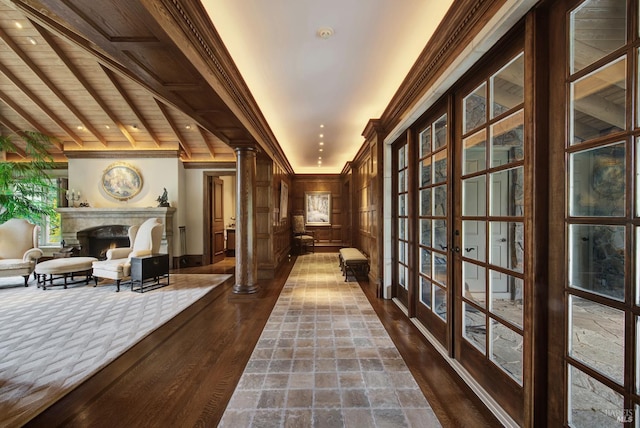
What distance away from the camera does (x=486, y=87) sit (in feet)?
6.28

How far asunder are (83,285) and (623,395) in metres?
7.05

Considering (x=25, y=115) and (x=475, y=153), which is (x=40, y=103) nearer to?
(x=25, y=115)

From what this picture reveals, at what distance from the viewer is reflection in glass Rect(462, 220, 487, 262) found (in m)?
1.96

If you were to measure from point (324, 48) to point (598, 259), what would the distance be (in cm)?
269

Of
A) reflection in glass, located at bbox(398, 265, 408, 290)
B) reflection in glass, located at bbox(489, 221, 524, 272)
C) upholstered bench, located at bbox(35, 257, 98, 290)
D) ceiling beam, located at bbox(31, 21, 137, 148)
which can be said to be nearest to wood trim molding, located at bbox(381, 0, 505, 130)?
reflection in glass, located at bbox(489, 221, 524, 272)

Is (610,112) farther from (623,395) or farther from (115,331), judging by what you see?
(115,331)

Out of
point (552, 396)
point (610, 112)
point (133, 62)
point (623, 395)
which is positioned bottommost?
point (552, 396)

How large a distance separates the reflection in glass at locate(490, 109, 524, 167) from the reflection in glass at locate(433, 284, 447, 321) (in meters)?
1.36

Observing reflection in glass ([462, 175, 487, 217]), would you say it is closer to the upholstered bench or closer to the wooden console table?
the wooden console table

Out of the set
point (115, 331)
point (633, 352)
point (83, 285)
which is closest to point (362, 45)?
point (633, 352)

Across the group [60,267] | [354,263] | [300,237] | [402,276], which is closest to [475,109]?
[402,276]

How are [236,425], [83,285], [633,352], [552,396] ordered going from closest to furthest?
[633,352] < [552,396] < [236,425] < [83,285]

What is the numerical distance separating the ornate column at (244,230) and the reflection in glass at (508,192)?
143 inches

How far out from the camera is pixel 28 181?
6.26 m
